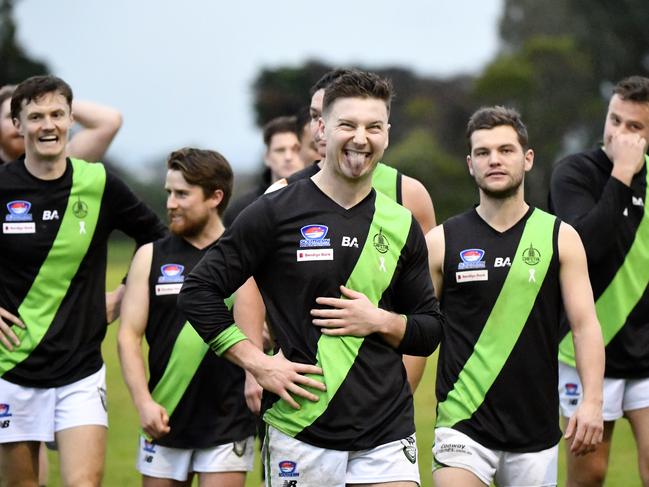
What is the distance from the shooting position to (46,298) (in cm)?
730

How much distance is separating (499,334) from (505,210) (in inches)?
25.8

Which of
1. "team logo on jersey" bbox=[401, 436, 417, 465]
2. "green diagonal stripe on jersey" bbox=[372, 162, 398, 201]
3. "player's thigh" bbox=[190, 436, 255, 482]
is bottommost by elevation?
"player's thigh" bbox=[190, 436, 255, 482]

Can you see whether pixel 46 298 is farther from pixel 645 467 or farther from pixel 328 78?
A: pixel 645 467

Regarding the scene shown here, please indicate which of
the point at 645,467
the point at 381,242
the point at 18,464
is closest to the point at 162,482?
the point at 18,464

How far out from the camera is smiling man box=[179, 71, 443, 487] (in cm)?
553

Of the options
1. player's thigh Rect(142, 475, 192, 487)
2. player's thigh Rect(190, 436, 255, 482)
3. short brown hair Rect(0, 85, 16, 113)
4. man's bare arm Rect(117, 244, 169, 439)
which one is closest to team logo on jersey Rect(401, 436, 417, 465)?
player's thigh Rect(190, 436, 255, 482)

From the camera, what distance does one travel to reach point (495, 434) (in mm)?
6441

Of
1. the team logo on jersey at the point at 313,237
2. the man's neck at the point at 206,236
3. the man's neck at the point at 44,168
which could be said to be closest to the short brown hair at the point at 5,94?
the man's neck at the point at 44,168

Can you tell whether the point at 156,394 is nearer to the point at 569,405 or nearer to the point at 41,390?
the point at 41,390

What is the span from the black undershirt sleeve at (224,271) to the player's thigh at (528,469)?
5.84 feet

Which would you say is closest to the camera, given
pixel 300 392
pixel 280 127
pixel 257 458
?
pixel 300 392

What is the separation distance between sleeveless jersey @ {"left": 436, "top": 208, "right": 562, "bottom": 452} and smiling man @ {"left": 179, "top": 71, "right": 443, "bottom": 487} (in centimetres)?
89

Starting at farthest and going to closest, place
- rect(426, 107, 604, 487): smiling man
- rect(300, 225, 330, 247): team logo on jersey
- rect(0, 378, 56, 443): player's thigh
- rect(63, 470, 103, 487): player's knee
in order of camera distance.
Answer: rect(0, 378, 56, 443): player's thigh
rect(63, 470, 103, 487): player's knee
rect(426, 107, 604, 487): smiling man
rect(300, 225, 330, 247): team logo on jersey

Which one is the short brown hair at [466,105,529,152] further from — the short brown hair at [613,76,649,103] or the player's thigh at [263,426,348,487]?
the player's thigh at [263,426,348,487]
